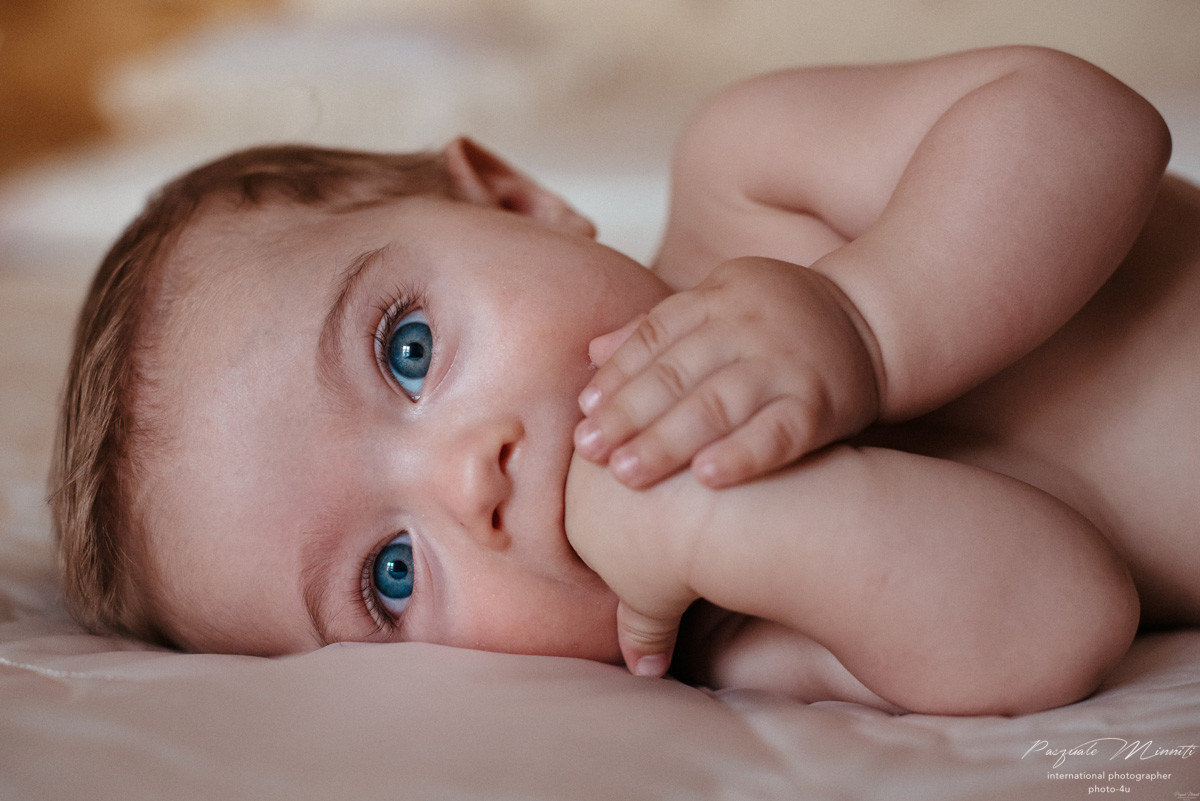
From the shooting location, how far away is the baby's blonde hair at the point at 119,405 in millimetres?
986

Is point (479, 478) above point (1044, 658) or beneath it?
above

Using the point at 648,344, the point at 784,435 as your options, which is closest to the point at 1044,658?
the point at 784,435

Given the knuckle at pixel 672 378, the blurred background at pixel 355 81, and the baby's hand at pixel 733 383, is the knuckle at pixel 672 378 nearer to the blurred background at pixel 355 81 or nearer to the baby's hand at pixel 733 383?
the baby's hand at pixel 733 383

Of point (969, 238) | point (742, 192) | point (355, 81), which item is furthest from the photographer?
point (355, 81)

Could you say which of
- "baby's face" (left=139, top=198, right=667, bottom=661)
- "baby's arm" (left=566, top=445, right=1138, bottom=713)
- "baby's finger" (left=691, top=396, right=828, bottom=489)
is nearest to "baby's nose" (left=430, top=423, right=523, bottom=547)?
Answer: "baby's face" (left=139, top=198, right=667, bottom=661)

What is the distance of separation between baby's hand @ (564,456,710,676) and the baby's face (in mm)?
48

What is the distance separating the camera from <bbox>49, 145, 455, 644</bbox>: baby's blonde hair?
0.99 metres

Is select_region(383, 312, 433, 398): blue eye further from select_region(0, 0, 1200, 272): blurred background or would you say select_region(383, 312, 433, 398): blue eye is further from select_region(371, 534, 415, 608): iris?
select_region(0, 0, 1200, 272): blurred background

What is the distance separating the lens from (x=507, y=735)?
2.27 feet

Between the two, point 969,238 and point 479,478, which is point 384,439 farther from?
point 969,238

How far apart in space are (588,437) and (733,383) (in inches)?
4.7

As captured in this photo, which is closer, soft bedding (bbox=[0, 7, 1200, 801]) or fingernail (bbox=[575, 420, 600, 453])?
soft bedding (bbox=[0, 7, 1200, 801])

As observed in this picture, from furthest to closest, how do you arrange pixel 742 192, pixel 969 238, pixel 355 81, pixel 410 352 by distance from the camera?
1. pixel 355 81
2. pixel 742 192
3. pixel 410 352
4. pixel 969 238


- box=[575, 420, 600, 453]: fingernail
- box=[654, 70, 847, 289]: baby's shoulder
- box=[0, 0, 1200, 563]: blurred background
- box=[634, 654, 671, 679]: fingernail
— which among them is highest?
box=[0, 0, 1200, 563]: blurred background
